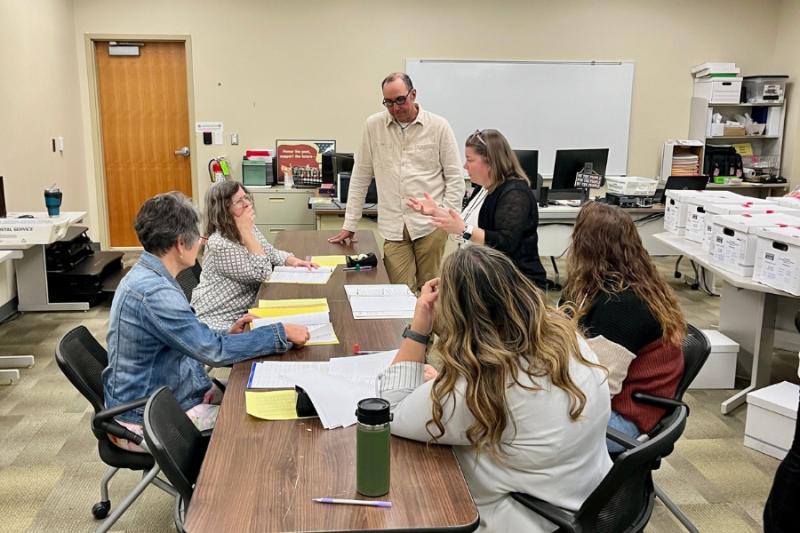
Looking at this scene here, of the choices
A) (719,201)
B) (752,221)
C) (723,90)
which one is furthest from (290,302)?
(723,90)

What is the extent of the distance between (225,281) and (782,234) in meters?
2.44

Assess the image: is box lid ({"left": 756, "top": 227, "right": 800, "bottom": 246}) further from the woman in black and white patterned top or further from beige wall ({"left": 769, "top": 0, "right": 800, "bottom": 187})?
beige wall ({"left": 769, "top": 0, "right": 800, "bottom": 187})

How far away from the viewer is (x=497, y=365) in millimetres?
1446

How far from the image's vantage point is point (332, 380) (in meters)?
1.89

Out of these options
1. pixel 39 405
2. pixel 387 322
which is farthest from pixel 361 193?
pixel 39 405

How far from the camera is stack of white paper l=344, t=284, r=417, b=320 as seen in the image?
8.52 ft

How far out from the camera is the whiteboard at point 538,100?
7.33 m

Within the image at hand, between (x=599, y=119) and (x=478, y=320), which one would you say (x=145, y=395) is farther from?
(x=599, y=119)

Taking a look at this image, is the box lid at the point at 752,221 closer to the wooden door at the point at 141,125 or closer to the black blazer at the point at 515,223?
the black blazer at the point at 515,223

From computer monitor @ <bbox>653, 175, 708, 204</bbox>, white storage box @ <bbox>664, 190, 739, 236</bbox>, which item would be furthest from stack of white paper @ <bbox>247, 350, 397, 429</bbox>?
computer monitor @ <bbox>653, 175, 708, 204</bbox>

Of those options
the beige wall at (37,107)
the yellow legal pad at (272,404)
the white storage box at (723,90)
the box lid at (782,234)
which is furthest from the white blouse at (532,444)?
the white storage box at (723,90)

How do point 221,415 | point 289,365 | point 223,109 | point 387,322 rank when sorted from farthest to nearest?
point 223,109
point 387,322
point 289,365
point 221,415

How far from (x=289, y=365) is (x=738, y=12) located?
7322 mm

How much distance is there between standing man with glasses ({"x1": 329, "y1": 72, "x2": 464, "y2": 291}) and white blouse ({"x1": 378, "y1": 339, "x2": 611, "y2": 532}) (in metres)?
2.32
